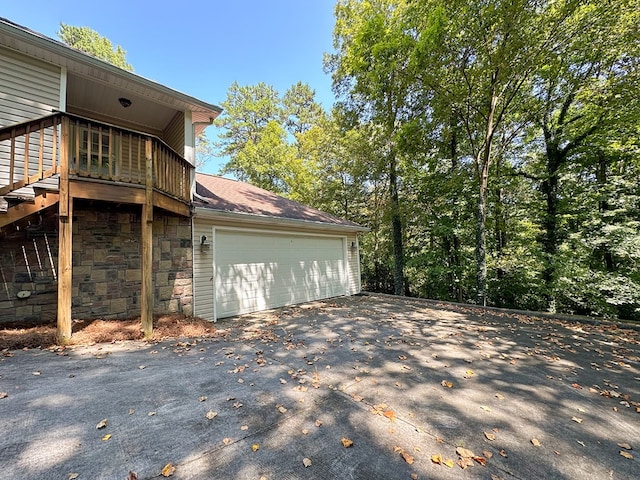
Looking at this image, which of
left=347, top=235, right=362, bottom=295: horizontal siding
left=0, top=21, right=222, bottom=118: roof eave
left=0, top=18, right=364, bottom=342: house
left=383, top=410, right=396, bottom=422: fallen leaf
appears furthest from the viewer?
left=347, top=235, right=362, bottom=295: horizontal siding

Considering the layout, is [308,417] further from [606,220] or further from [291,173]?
[291,173]

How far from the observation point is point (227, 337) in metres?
4.67

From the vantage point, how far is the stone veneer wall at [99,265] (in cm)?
408

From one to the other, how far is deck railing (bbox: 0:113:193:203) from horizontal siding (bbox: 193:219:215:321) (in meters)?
0.82

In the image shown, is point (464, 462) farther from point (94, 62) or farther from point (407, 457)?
point (94, 62)

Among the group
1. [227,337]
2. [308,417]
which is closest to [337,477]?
[308,417]

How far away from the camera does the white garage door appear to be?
6.34 meters

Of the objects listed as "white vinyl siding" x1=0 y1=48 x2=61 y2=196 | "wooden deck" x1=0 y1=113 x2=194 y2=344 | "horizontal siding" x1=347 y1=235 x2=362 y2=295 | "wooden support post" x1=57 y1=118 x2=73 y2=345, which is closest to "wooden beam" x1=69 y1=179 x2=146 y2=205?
"wooden deck" x1=0 y1=113 x2=194 y2=344

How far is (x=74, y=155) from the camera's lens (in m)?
4.35

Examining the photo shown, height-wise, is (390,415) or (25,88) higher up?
(25,88)

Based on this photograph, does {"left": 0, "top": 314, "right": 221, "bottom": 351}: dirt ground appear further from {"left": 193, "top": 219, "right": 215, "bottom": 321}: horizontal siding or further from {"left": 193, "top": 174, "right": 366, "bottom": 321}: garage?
{"left": 193, "top": 174, "right": 366, "bottom": 321}: garage

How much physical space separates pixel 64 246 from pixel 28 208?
2.15 feet

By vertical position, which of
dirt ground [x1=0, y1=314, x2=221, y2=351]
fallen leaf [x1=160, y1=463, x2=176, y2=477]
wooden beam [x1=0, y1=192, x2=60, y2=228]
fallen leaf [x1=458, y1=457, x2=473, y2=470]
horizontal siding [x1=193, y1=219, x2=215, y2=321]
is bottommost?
fallen leaf [x1=458, y1=457, x2=473, y2=470]

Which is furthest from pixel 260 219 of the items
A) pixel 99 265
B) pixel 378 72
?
pixel 378 72
